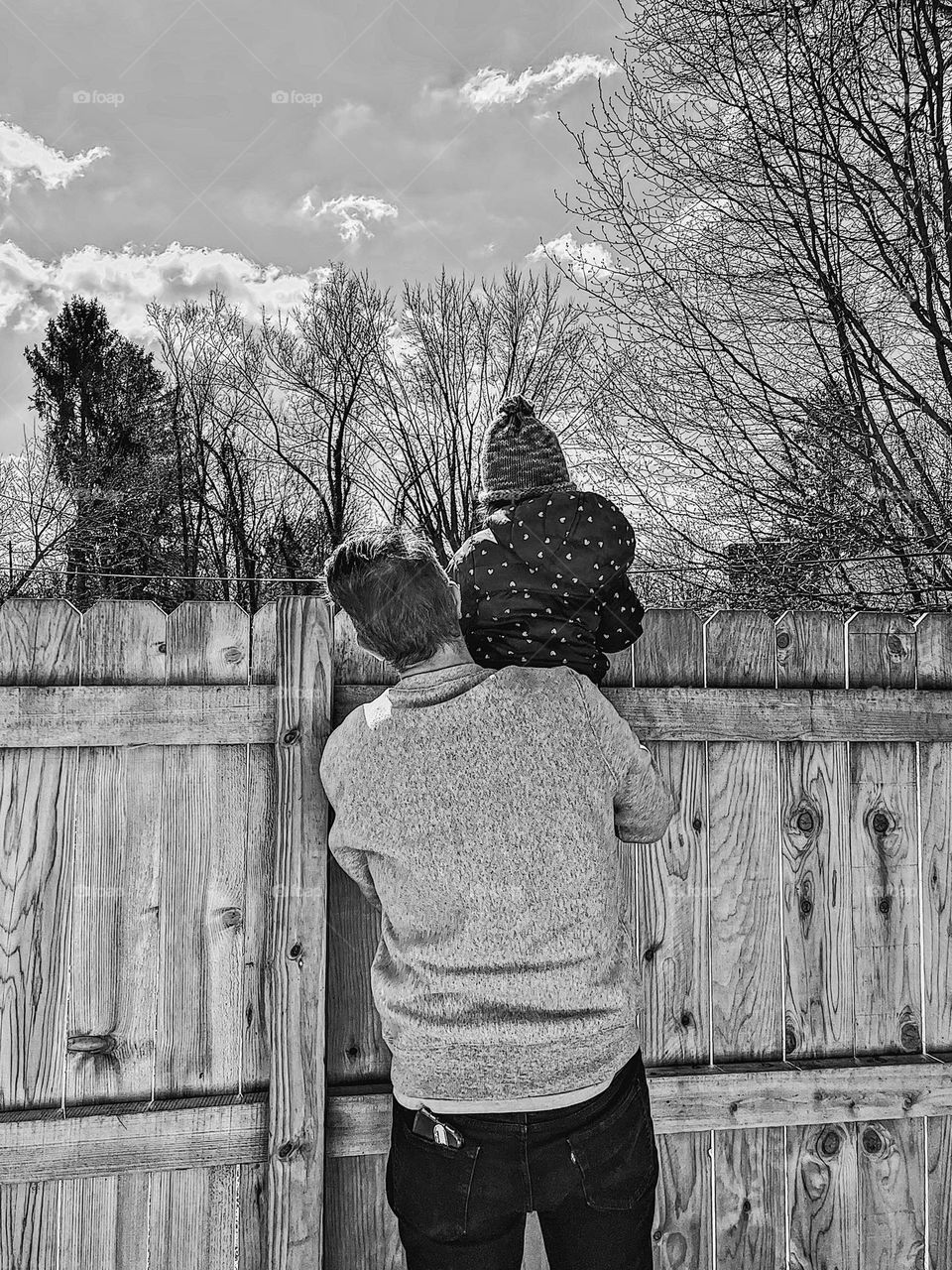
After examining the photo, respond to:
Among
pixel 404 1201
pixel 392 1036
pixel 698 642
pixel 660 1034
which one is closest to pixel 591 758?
pixel 392 1036

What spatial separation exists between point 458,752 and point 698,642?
0.99 metres

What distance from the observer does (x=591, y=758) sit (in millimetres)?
1226

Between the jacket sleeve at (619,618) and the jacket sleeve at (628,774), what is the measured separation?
0.39m

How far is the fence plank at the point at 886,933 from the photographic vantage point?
1991 millimetres

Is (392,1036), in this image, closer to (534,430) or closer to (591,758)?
(591,758)

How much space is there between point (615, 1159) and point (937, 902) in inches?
49.8

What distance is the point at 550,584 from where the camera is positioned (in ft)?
5.19

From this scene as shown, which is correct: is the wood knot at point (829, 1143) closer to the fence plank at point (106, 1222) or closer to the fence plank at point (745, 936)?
the fence plank at point (745, 936)

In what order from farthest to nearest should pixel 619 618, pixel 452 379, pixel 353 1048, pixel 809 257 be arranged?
pixel 452 379 < pixel 809 257 < pixel 353 1048 < pixel 619 618

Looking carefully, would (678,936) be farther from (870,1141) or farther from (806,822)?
(870,1141)

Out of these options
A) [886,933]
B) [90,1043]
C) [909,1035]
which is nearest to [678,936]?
[886,933]

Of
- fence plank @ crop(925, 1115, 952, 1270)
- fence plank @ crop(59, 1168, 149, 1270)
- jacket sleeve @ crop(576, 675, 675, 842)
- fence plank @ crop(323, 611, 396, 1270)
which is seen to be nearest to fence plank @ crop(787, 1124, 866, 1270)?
fence plank @ crop(925, 1115, 952, 1270)

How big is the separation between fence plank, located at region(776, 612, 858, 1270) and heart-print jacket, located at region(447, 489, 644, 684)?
0.61 meters

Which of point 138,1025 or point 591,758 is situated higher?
point 591,758
